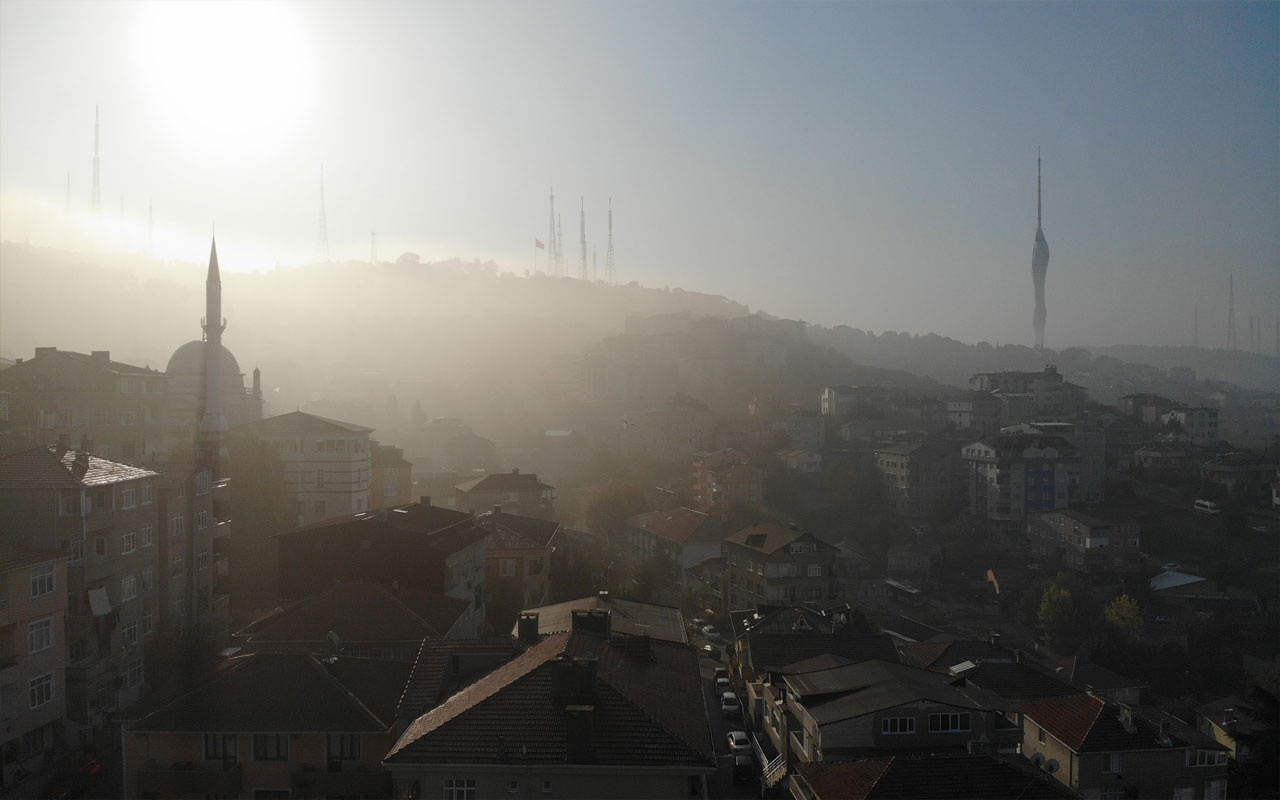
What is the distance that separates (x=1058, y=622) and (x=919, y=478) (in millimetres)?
10643

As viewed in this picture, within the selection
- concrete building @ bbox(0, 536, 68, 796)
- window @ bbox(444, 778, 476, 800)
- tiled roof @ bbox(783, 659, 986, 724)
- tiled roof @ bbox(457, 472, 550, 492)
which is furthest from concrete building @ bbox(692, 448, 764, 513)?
window @ bbox(444, 778, 476, 800)

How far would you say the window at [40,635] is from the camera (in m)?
8.27

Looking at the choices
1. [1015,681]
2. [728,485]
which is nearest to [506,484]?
[728,485]

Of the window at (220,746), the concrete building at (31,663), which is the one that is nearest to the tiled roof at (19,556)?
the concrete building at (31,663)

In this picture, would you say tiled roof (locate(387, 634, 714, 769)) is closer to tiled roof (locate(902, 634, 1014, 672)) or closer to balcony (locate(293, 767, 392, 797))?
balcony (locate(293, 767, 392, 797))

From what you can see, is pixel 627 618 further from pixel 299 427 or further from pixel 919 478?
pixel 919 478

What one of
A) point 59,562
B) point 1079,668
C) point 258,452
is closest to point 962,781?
point 59,562

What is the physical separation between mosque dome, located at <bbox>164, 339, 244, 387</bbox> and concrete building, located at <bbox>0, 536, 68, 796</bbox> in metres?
14.9

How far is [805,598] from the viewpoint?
18703mm

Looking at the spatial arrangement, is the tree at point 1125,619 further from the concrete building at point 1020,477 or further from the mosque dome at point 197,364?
the mosque dome at point 197,364

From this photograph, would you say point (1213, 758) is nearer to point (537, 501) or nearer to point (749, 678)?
point (749, 678)

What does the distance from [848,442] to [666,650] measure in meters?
30.7

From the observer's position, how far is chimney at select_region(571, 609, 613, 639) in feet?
26.2

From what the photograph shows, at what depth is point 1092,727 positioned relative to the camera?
28.2 ft
